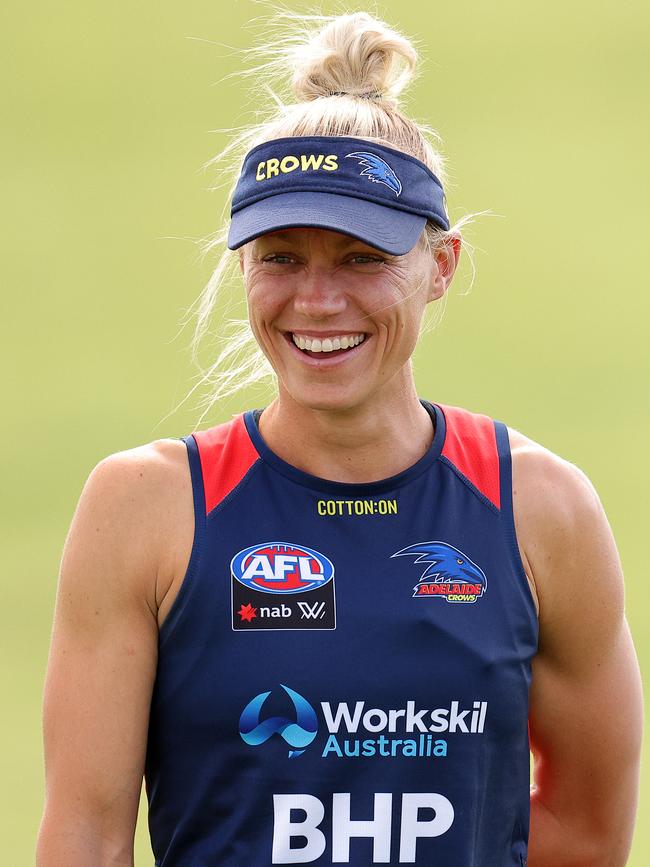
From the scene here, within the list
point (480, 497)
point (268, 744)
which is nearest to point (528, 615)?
point (480, 497)

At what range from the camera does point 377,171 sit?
249cm

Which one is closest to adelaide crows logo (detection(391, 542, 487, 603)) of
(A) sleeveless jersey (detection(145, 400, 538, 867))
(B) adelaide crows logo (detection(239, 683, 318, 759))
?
(A) sleeveless jersey (detection(145, 400, 538, 867))

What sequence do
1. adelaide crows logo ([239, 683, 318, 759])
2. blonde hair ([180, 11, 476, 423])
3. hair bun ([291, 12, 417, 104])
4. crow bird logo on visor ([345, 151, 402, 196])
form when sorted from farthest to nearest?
hair bun ([291, 12, 417, 104]), blonde hair ([180, 11, 476, 423]), crow bird logo on visor ([345, 151, 402, 196]), adelaide crows logo ([239, 683, 318, 759])

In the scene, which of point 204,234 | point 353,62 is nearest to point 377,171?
point 353,62

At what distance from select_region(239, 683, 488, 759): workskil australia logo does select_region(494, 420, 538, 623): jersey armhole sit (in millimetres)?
252

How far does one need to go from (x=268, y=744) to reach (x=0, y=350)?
6.07m

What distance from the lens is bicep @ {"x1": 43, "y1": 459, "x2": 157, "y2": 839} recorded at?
2.39m

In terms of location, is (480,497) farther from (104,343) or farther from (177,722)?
(104,343)

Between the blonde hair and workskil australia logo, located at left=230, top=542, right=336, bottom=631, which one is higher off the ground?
the blonde hair

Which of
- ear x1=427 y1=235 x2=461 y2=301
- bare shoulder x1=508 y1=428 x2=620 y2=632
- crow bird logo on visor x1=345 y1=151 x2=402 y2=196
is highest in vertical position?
crow bird logo on visor x1=345 y1=151 x2=402 y2=196

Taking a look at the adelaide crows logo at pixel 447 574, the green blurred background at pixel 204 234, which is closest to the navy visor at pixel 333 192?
the adelaide crows logo at pixel 447 574

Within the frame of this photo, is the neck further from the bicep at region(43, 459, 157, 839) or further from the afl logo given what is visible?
the bicep at region(43, 459, 157, 839)

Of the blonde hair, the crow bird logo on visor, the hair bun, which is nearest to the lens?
the crow bird logo on visor

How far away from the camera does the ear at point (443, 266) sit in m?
2.64
